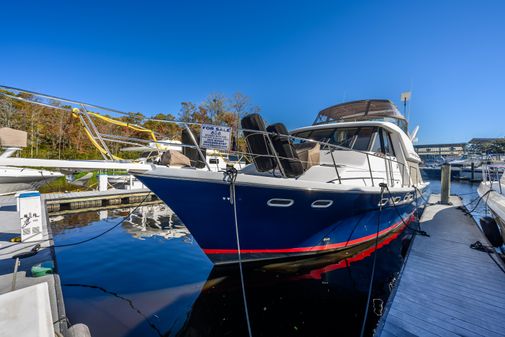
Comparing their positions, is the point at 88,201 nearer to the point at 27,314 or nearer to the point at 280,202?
the point at 27,314

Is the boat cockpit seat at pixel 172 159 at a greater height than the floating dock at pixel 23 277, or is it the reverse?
the boat cockpit seat at pixel 172 159

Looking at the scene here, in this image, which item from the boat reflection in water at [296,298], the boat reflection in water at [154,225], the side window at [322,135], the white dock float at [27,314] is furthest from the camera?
the boat reflection in water at [154,225]

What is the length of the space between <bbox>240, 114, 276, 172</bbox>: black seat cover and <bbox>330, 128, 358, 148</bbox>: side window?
2552mm

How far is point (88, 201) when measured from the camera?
12.0 meters

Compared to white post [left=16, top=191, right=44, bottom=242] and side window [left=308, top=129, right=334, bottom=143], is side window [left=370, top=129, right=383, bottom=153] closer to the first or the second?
side window [left=308, top=129, right=334, bottom=143]

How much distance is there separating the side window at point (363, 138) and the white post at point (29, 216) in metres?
7.35

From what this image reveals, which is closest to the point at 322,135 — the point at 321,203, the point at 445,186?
the point at 321,203

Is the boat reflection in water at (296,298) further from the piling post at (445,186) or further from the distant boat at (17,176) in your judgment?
the piling post at (445,186)

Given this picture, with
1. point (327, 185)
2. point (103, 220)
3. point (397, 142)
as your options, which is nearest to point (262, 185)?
point (327, 185)

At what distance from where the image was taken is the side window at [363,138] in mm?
6137

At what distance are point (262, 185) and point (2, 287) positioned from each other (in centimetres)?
368

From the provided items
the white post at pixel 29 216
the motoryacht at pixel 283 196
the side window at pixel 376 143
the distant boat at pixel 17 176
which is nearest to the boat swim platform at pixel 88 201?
the distant boat at pixel 17 176

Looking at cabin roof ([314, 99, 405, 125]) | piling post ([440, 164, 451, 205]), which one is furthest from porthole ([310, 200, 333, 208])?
piling post ([440, 164, 451, 205])

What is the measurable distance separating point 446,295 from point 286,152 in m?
3.15
